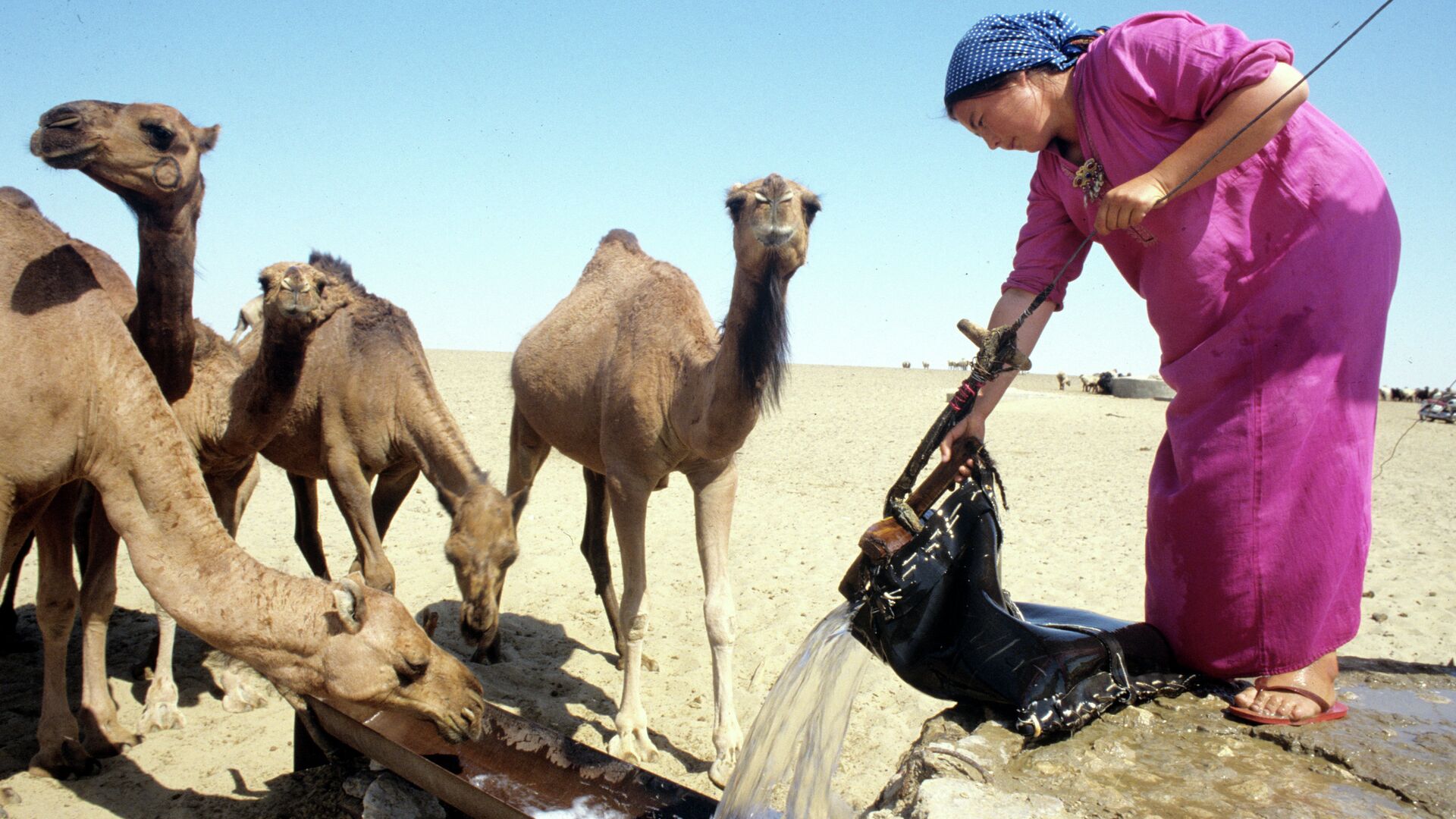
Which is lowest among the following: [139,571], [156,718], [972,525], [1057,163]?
[156,718]

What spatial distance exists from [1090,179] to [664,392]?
2.81 metres

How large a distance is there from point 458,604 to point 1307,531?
19.7 ft

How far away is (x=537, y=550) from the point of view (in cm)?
868

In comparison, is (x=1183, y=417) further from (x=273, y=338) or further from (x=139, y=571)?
(x=273, y=338)

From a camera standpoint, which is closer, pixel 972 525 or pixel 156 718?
pixel 972 525

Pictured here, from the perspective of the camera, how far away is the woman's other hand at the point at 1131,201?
2.35 metres

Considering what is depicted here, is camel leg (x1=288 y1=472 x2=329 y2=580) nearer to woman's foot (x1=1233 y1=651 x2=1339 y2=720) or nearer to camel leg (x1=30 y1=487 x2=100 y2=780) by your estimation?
camel leg (x1=30 y1=487 x2=100 y2=780)

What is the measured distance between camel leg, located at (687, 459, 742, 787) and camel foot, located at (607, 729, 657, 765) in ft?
1.15

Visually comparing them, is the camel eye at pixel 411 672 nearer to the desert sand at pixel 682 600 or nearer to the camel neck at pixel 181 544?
the camel neck at pixel 181 544

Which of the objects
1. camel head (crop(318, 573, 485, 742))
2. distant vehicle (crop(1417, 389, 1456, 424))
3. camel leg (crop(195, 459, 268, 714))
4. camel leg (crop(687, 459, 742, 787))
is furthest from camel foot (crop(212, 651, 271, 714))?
distant vehicle (crop(1417, 389, 1456, 424))

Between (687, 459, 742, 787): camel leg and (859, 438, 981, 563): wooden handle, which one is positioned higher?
(859, 438, 981, 563): wooden handle

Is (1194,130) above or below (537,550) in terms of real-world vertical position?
above

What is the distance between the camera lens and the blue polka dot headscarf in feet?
8.54

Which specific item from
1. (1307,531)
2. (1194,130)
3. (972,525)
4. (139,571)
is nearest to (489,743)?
(139,571)
